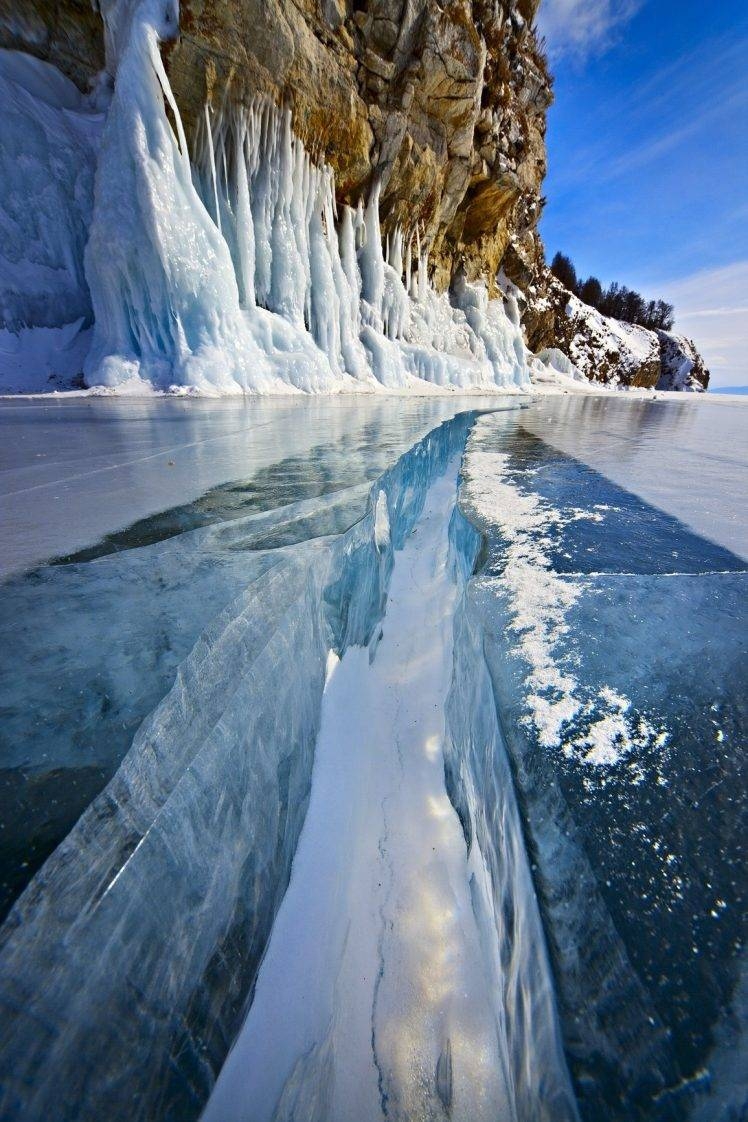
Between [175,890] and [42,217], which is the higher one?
[42,217]

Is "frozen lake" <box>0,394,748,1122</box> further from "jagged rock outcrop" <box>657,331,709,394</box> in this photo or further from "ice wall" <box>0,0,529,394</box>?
"jagged rock outcrop" <box>657,331,709,394</box>

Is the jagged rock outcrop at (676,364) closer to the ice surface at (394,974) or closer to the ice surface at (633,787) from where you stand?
the ice surface at (633,787)

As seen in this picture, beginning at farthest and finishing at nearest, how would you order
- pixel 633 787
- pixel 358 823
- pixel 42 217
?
pixel 42 217 → pixel 358 823 → pixel 633 787

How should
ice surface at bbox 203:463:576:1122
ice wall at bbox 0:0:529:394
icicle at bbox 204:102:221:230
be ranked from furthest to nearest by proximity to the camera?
icicle at bbox 204:102:221:230 → ice wall at bbox 0:0:529:394 → ice surface at bbox 203:463:576:1122

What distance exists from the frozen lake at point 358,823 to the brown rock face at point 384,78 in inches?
439

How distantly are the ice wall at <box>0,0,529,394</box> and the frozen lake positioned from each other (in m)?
8.18

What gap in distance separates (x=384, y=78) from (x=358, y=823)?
1592 cm

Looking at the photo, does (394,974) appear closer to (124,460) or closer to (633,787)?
(633,787)

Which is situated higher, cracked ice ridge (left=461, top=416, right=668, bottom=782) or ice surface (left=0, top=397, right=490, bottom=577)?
ice surface (left=0, top=397, right=490, bottom=577)

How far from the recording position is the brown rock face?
8203mm

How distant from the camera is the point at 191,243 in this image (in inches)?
316

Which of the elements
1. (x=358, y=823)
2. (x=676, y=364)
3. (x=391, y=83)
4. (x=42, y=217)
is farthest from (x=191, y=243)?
(x=676, y=364)

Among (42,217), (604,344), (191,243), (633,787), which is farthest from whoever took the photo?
(604,344)

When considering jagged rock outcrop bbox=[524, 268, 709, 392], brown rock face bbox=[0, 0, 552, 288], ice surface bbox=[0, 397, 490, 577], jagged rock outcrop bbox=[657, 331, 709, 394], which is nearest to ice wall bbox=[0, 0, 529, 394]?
brown rock face bbox=[0, 0, 552, 288]
